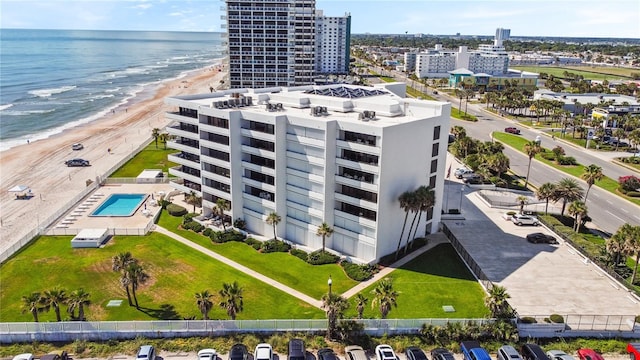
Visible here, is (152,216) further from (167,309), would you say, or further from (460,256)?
(460,256)

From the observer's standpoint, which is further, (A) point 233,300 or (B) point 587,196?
(B) point 587,196

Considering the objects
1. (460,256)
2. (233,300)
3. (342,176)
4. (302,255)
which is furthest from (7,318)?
(460,256)

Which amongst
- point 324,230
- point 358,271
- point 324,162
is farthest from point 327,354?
point 324,162

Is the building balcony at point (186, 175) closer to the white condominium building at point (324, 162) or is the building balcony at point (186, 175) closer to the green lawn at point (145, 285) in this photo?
the white condominium building at point (324, 162)

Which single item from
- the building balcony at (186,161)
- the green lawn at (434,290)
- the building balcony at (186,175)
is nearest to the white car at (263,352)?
the green lawn at (434,290)

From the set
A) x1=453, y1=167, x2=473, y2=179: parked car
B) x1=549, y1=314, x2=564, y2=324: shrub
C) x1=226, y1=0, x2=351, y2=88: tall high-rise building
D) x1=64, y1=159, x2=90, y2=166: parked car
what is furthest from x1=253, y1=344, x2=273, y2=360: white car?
x1=226, y1=0, x2=351, y2=88: tall high-rise building
